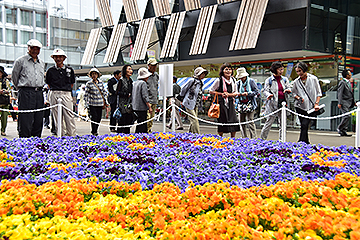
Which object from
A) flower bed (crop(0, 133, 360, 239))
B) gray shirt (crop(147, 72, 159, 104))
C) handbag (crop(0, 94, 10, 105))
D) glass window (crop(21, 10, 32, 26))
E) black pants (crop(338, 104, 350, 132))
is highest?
glass window (crop(21, 10, 32, 26))

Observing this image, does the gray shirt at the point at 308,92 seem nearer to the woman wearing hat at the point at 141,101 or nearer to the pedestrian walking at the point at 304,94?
the pedestrian walking at the point at 304,94

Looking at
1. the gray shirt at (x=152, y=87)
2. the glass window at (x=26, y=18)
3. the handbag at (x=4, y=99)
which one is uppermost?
the glass window at (x=26, y=18)

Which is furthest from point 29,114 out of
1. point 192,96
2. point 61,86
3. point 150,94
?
point 192,96

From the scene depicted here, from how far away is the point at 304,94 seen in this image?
348 inches

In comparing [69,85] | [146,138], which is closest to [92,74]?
[69,85]

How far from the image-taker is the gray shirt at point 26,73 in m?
8.34

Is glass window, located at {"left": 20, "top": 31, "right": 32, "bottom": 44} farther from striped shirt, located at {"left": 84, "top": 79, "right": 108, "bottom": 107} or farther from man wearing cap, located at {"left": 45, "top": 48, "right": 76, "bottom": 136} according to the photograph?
man wearing cap, located at {"left": 45, "top": 48, "right": 76, "bottom": 136}

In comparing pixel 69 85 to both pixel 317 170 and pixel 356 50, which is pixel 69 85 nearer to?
pixel 317 170

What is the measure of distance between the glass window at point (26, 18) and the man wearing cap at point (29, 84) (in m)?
39.6

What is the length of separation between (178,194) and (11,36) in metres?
47.5

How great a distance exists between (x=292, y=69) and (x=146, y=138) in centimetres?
1039

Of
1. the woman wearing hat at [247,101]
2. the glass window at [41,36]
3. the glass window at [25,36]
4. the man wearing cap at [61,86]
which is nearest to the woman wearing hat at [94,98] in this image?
the man wearing cap at [61,86]

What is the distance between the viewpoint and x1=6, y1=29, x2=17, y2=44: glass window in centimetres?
4467

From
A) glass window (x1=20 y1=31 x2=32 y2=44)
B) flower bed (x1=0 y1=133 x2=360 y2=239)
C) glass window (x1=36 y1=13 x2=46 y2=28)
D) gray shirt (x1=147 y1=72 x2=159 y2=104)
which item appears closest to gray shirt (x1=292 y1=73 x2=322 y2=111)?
flower bed (x1=0 y1=133 x2=360 y2=239)
